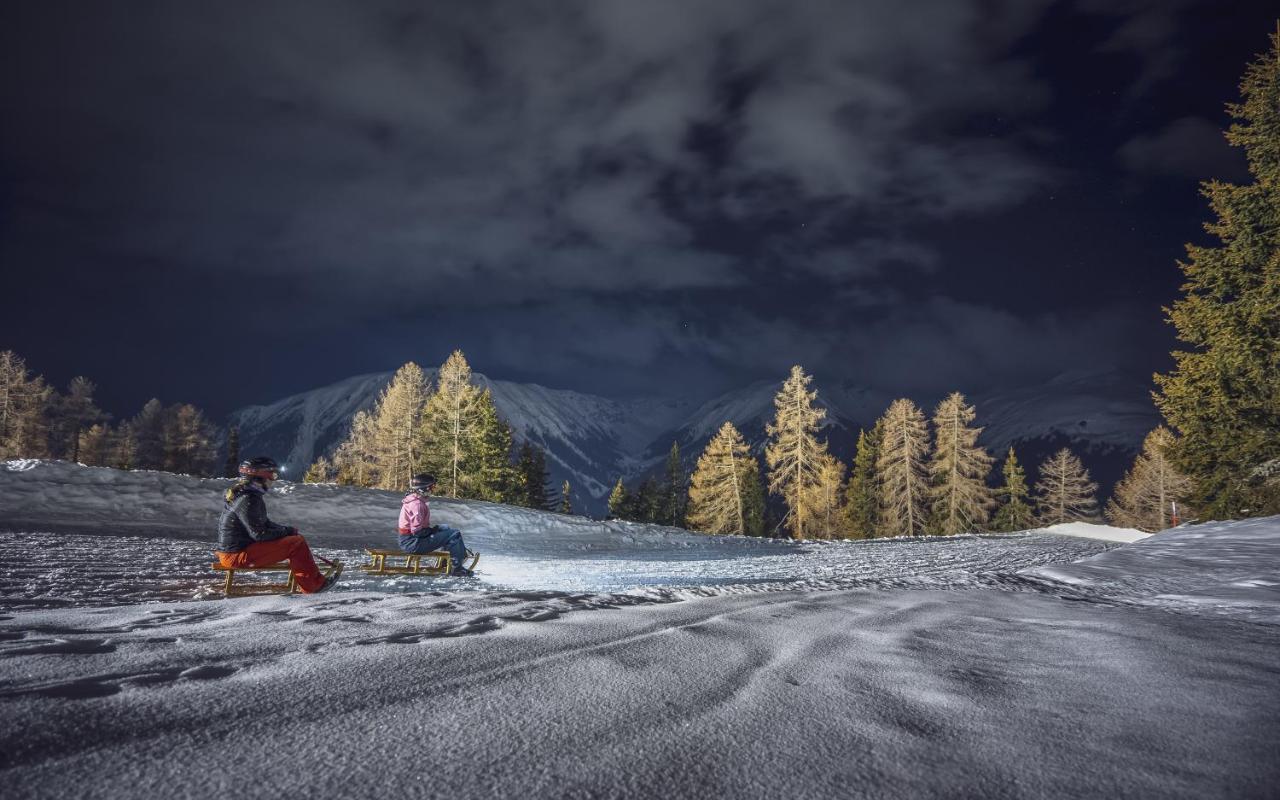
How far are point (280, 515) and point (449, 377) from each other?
20759 millimetres

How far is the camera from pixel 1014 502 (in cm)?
4416

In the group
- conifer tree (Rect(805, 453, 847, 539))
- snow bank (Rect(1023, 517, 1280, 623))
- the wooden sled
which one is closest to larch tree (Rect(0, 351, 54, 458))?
the wooden sled

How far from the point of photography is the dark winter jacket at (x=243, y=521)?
7.46m

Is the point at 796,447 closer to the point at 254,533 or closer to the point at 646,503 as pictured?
the point at 646,503

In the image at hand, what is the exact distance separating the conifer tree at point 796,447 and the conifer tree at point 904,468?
253 inches

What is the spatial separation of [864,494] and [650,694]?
48.6 metres

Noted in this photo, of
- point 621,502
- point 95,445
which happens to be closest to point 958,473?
point 621,502

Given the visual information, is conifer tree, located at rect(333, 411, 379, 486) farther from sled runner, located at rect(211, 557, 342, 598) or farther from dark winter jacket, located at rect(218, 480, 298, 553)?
dark winter jacket, located at rect(218, 480, 298, 553)

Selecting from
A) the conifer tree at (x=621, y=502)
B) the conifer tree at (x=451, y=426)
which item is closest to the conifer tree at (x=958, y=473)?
the conifer tree at (x=621, y=502)

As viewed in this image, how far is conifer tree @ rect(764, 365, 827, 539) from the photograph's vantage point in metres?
39.9

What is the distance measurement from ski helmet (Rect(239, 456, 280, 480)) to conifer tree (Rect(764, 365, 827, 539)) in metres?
34.8

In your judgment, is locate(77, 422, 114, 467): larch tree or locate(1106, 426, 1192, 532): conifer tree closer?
locate(1106, 426, 1192, 532): conifer tree

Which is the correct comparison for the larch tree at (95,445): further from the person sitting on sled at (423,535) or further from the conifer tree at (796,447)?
the person sitting on sled at (423,535)

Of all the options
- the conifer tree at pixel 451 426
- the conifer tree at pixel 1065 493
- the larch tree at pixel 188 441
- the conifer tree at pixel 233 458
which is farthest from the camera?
the larch tree at pixel 188 441
